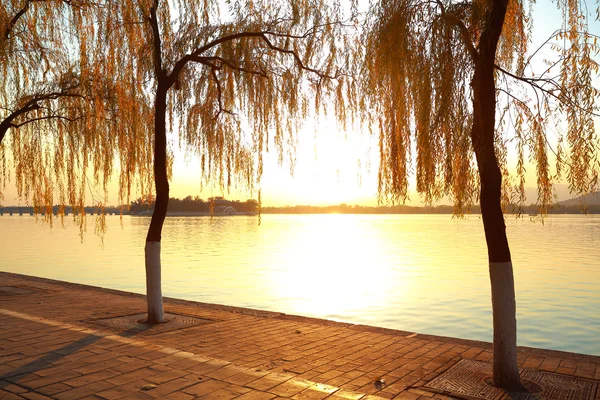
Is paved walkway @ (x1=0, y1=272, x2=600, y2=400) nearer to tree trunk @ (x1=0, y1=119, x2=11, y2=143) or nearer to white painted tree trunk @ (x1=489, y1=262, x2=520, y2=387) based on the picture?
white painted tree trunk @ (x1=489, y1=262, x2=520, y2=387)

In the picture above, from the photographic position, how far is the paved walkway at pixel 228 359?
498 centimetres

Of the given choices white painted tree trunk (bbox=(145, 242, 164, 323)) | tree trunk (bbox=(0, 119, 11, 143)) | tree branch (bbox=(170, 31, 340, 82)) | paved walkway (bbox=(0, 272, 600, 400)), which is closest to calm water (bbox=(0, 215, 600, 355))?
paved walkway (bbox=(0, 272, 600, 400))

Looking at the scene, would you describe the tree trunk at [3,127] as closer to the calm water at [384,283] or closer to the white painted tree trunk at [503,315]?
the calm water at [384,283]

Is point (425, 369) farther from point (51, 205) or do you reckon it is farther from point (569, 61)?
point (51, 205)

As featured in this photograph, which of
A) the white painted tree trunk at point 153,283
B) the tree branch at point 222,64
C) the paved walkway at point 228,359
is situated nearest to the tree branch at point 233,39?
the tree branch at point 222,64

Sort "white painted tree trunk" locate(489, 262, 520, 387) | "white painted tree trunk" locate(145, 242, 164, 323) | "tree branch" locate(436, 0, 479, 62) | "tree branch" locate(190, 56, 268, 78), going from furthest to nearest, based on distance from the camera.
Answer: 1. "tree branch" locate(190, 56, 268, 78)
2. "white painted tree trunk" locate(145, 242, 164, 323)
3. "tree branch" locate(436, 0, 479, 62)
4. "white painted tree trunk" locate(489, 262, 520, 387)

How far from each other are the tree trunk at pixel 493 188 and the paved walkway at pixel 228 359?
0.82 metres

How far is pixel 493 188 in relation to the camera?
5617 millimetres

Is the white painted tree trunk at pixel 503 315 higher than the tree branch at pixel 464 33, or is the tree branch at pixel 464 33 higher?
the tree branch at pixel 464 33

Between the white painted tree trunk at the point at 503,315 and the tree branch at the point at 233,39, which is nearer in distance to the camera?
the white painted tree trunk at the point at 503,315

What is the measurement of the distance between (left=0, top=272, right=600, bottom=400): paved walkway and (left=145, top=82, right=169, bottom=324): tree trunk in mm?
620

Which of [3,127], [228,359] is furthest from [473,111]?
[3,127]

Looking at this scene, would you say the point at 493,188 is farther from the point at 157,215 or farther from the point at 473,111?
the point at 157,215

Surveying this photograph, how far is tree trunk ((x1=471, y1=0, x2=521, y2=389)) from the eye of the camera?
5.51 meters
